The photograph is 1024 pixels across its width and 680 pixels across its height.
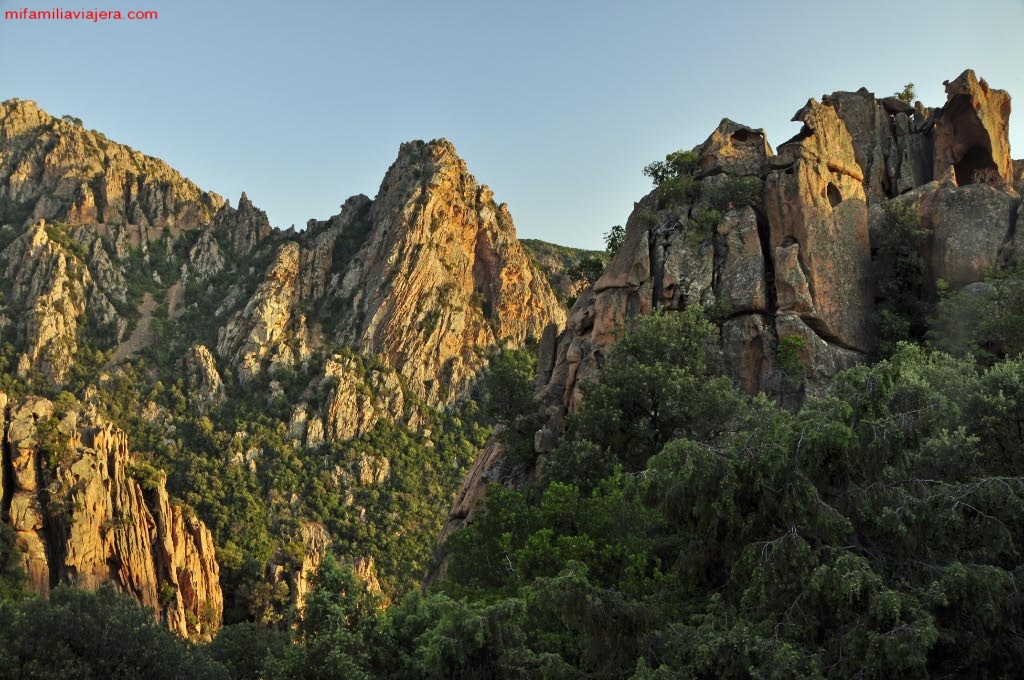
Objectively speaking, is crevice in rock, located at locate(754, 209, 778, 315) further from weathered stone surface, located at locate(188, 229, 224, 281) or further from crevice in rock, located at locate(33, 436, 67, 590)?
weathered stone surface, located at locate(188, 229, 224, 281)

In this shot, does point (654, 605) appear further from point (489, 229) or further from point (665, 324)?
point (489, 229)

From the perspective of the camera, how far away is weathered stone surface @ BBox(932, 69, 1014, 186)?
38.5 meters

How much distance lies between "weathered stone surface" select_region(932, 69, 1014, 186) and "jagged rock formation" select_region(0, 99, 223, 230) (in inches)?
6106

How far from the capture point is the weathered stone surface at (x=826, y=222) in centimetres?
3375

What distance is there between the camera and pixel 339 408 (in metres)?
121

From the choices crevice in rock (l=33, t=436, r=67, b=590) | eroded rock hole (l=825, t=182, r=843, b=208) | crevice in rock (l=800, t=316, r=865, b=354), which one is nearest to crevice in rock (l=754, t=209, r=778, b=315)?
crevice in rock (l=800, t=316, r=865, b=354)

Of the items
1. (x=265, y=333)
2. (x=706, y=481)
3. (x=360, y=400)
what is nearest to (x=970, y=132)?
(x=706, y=481)

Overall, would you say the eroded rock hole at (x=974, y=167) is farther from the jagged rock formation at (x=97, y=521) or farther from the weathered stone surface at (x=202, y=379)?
the weathered stone surface at (x=202, y=379)

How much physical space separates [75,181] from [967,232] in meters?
171

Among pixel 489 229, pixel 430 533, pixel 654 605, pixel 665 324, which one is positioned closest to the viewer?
pixel 654 605

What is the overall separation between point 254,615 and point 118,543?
13.6m

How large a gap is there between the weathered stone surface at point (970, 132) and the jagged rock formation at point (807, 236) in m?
0.07

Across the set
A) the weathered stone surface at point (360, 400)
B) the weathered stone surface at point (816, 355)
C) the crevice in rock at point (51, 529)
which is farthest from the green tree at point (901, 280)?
the weathered stone surface at point (360, 400)

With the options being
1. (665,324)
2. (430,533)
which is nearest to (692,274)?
(665,324)
